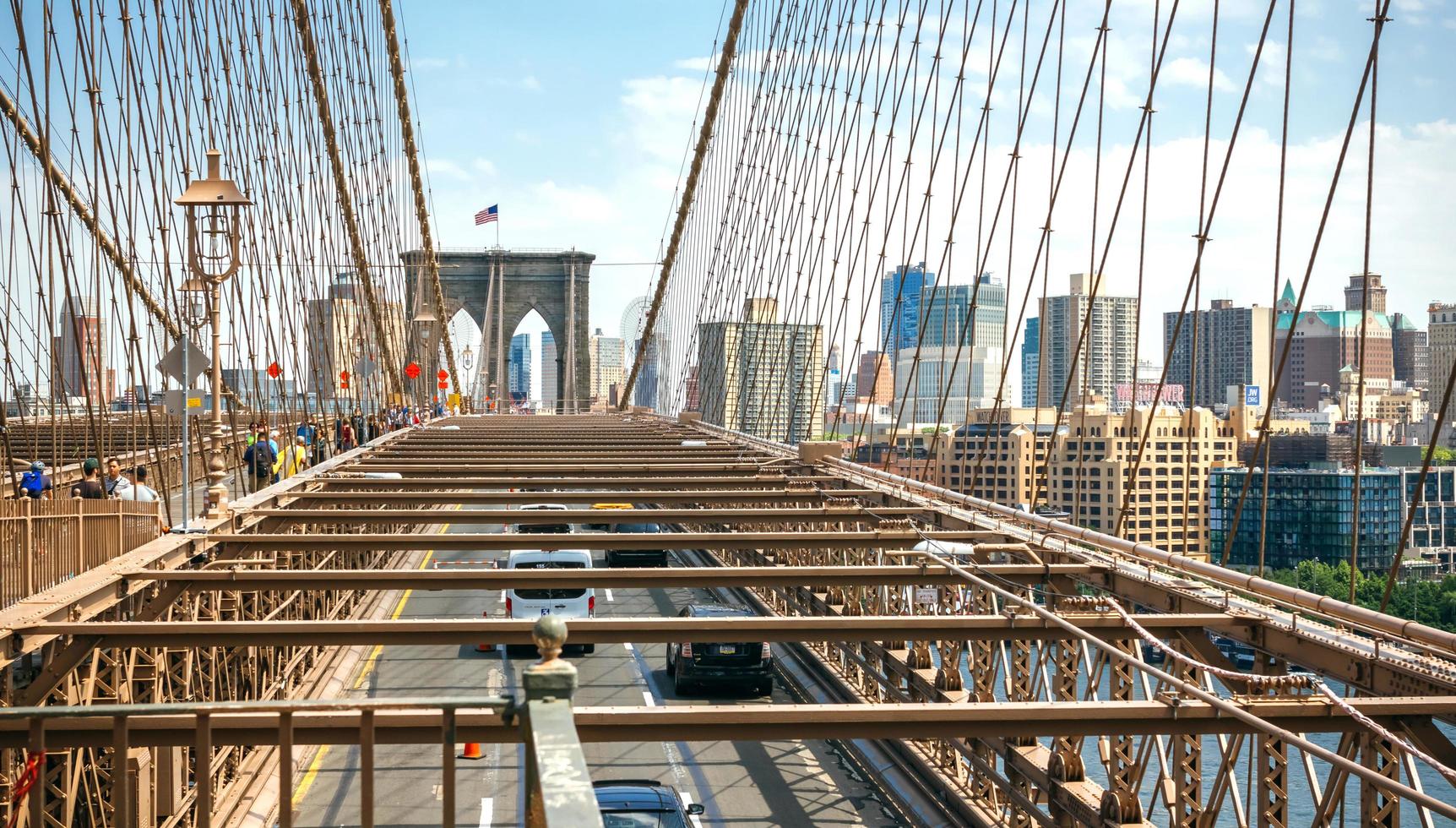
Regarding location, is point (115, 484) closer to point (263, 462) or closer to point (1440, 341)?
point (263, 462)

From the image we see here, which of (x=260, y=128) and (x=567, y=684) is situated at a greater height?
(x=260, y=128)

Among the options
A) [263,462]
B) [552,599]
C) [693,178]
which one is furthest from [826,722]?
[693,178]

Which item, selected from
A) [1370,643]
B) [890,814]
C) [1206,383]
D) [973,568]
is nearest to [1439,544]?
[890,814]

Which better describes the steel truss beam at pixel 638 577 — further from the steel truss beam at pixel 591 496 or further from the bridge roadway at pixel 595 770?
the steel truss beam at pixel 591 496

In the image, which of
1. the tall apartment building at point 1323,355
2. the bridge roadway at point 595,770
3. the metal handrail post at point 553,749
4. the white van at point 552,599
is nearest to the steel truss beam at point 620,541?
the bridge roadway at point 595,770

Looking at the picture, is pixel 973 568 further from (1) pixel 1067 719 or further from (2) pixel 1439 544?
(2) pixel 1439 544

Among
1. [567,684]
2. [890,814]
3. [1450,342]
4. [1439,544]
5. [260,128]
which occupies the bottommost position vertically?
[890,814]

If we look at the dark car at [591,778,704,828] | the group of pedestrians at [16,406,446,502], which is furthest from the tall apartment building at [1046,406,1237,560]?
the group of pedestrians at [16,406,446,502]
